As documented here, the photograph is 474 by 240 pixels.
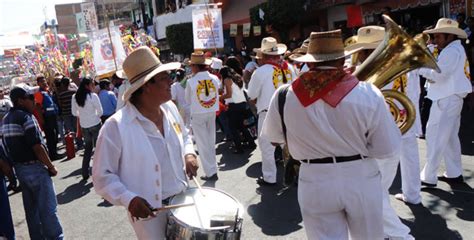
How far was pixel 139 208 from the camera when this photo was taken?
2.41 metres

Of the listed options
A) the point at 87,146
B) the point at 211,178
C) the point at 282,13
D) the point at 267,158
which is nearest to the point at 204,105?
the point at 211,178

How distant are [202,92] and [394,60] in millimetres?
3898

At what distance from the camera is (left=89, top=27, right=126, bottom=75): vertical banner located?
33.7 feet

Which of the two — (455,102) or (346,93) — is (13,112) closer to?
(346,93)

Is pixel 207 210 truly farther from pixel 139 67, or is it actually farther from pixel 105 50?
pixel 105 50

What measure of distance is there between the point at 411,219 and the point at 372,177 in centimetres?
221

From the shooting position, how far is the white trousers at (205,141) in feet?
23.0

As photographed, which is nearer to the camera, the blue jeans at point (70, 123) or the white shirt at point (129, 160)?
the white shirt at point (129, 160)

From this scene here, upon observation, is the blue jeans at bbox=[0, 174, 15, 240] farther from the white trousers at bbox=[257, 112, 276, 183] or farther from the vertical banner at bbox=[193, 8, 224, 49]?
the vertical banner at bbox=[193, 8, 224, 49]

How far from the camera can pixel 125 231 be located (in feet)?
17.2

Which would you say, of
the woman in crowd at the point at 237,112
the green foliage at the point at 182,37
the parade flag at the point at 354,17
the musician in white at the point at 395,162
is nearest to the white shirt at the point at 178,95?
the woman in crowd at the point at 237,112

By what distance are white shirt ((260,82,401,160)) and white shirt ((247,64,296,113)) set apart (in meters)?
3.26

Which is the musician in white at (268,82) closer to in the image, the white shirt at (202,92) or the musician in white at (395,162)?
the white shirt at (202,92)

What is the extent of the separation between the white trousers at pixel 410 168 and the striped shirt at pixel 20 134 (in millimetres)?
3883
